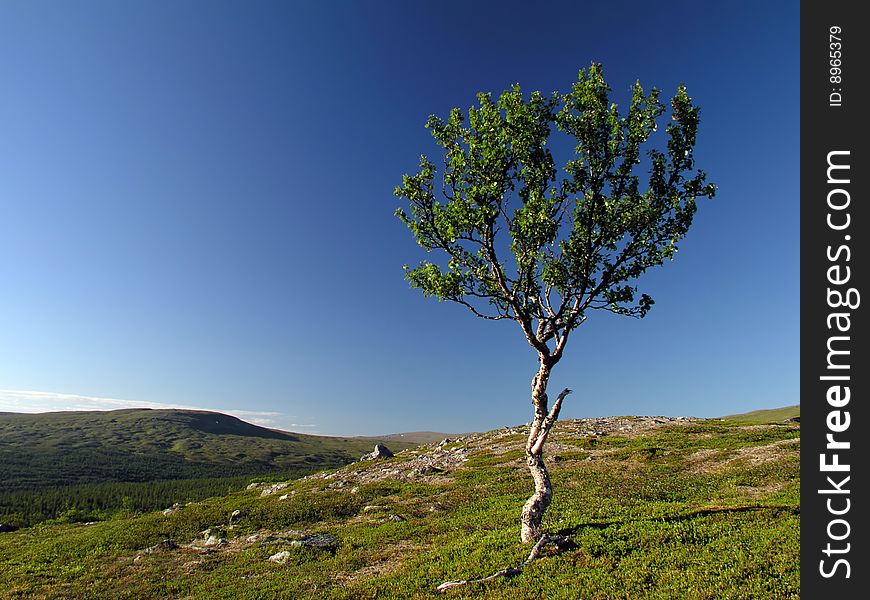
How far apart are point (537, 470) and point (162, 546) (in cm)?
2932

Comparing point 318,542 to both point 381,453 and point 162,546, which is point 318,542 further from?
point 381,453

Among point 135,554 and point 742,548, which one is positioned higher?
point 742,548

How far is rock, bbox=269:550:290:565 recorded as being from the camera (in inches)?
987

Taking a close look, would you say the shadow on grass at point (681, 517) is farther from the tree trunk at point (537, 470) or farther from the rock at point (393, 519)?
the rock at point (393, 519)

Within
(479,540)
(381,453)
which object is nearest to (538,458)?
(479,540)

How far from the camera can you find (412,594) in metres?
16.6

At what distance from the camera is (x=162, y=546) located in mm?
31094

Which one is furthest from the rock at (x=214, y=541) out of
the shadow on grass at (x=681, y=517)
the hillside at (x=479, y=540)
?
the shadow on grass at (x=681, y=517)

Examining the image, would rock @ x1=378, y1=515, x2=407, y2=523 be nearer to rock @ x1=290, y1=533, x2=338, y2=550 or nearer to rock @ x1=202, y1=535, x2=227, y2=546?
rock @ x1=290, y1=533, x2=338, y2=550
